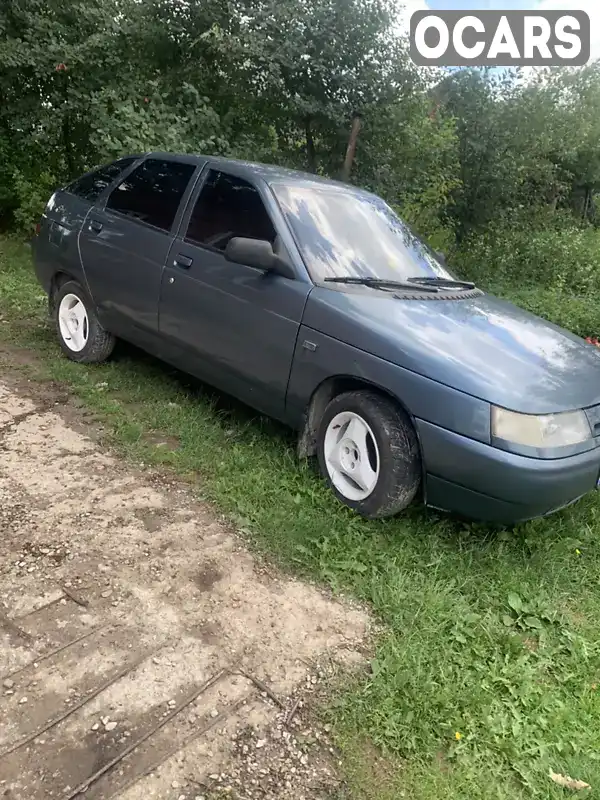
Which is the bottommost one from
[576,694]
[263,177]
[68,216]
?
[576,694]

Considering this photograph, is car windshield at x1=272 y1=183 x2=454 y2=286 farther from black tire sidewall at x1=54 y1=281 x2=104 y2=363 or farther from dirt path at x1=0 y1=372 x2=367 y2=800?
black tire sidewall at x1=54 y1=281 x2=104 y2=363

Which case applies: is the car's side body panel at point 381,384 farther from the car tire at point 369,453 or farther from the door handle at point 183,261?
the door handle at point 183,261

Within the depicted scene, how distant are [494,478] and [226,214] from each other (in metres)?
2.34

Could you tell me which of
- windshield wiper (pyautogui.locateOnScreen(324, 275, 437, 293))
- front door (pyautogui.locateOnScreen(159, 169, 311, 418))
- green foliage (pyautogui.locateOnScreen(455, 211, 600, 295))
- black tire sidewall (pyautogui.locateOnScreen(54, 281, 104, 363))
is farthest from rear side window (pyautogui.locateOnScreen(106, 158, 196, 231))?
green foliage (pyautogui.locateOnScreen(455, 211, 600, 295))

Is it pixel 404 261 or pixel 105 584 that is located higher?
pixel 404 261

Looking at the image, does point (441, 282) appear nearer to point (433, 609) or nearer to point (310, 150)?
point (433, 609)

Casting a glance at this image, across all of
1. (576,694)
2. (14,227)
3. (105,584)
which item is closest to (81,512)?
(105,584)

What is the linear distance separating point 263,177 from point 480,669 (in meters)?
3.00

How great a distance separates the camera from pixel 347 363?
343 cm

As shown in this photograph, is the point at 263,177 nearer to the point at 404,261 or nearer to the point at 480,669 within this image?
the point at 404,261

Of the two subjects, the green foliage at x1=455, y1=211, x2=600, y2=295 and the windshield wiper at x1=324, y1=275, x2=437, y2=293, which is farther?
the green foliage at x1=455, y1=211, x2=600, y2=295

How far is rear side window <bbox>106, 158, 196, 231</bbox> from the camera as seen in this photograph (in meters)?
4.51

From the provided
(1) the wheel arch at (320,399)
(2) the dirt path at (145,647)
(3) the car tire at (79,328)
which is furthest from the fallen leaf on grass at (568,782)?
(3) the car tire at (79,328)

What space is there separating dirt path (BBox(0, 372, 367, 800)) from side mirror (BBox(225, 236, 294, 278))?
4.34ft
